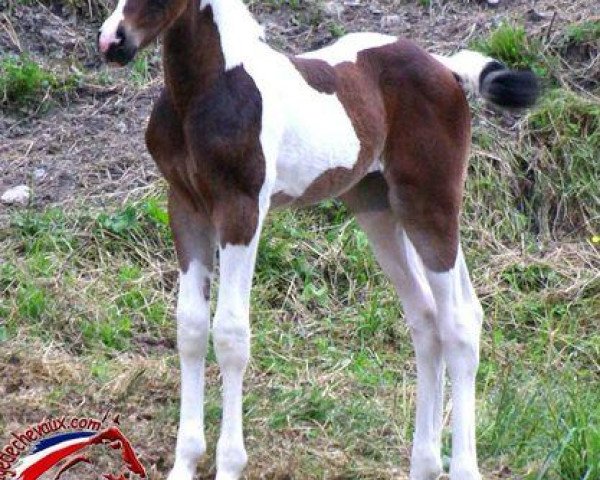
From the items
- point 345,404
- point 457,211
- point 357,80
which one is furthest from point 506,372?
point 357,80

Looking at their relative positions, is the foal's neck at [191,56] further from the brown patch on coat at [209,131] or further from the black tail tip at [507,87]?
the black tail tip at [507,87]

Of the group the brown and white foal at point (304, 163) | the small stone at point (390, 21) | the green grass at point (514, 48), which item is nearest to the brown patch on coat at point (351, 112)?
the brown and white foal at point (304, 163)

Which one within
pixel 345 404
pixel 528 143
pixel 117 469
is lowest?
pixel 528 143

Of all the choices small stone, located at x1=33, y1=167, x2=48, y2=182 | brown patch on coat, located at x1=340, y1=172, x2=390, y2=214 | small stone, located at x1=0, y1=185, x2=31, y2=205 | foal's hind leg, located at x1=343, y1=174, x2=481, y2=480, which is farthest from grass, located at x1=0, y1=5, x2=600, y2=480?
brown patch on coat, located at x1=340, y1=172, x2=390, y2=214

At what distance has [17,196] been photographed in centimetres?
759

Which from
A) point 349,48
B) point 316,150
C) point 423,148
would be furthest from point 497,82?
point 316,150

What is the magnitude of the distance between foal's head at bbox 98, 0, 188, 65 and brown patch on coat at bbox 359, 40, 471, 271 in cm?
102

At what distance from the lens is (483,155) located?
26.5 ft

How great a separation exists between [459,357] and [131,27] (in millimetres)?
1727

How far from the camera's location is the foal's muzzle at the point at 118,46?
173 inches

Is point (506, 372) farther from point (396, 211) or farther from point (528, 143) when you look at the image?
point (528, 143)

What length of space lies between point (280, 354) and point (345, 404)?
31.0 inches

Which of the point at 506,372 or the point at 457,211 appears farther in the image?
the point at 506,372

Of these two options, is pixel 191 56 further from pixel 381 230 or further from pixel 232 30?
pixel 381 230
